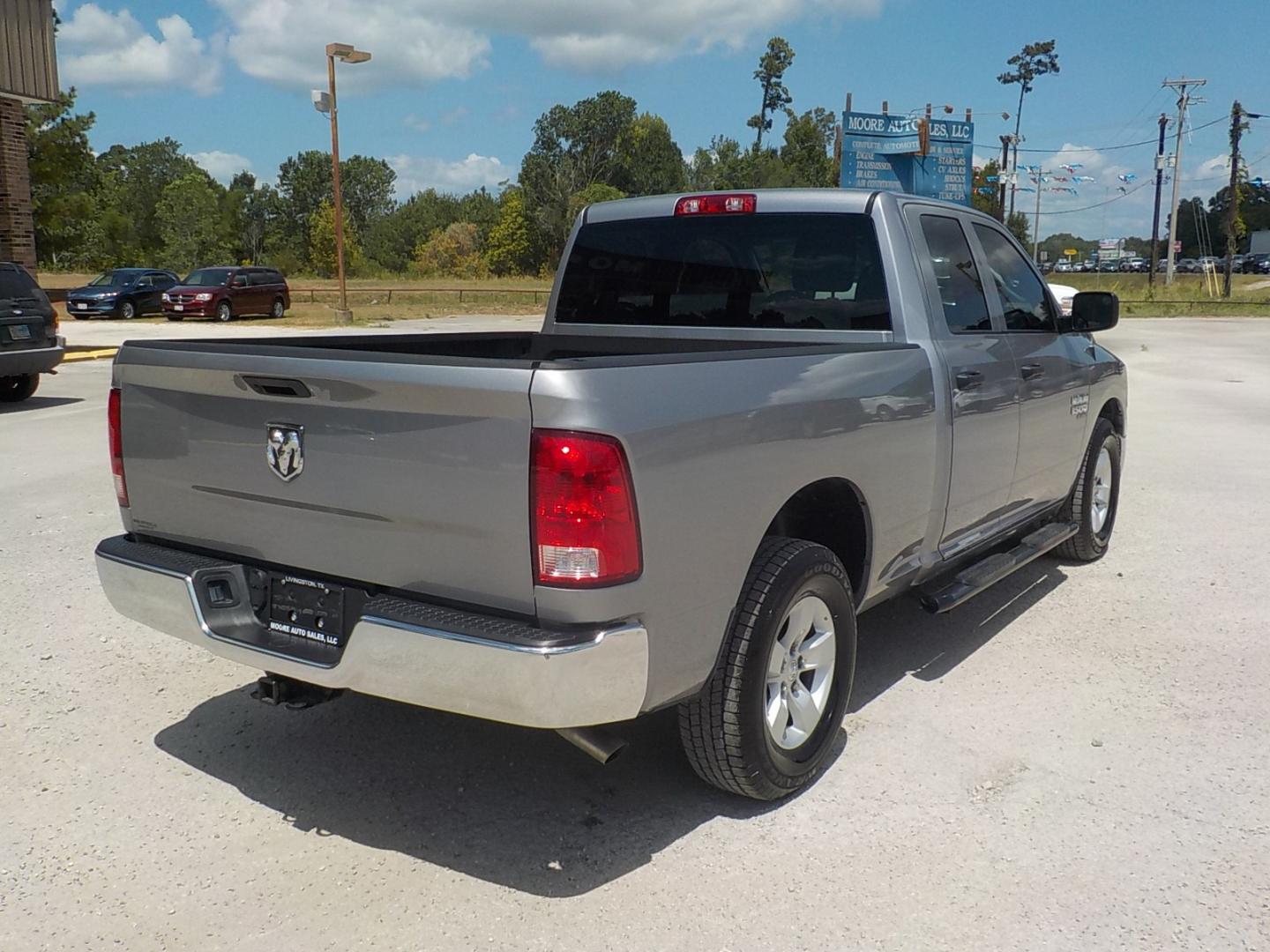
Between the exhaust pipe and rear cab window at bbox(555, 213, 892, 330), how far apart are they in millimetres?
2060

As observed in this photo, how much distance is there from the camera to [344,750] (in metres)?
4.03

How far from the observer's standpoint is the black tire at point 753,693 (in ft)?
10.8

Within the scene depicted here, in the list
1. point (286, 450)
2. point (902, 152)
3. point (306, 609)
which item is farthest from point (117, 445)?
point (902, 152)

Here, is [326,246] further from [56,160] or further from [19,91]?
[19,91]

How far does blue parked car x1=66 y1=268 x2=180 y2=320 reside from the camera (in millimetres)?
33188

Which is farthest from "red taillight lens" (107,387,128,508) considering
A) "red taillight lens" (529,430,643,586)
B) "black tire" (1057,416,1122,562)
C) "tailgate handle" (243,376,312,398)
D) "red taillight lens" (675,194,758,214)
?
"black tire" (1057,416,1122,562)

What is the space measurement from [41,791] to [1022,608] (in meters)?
4.46

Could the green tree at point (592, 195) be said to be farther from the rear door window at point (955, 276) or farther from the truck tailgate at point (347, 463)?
the truck tailgate at point (347, 463)

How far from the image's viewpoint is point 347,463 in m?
3.05

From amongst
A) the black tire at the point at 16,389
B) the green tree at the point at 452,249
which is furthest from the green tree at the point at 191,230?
the black tire at the point at 16,389

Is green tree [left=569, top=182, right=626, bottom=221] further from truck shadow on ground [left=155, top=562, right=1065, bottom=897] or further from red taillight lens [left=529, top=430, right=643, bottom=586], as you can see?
red taillight lens [left=529, top=430, right=643, bottom=586]

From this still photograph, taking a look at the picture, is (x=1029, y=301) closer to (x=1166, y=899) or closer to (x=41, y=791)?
(x=1166, y=899)

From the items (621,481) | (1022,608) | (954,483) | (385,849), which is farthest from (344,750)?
(1022,608)

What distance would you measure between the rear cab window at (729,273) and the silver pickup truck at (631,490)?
0.04 ft
